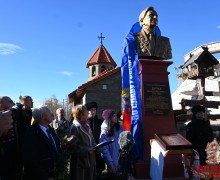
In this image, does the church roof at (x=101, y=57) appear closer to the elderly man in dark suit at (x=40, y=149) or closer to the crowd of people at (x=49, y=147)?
the crowd of people at (x=49, y=147)

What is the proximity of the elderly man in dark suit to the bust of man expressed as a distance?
3.39 meters

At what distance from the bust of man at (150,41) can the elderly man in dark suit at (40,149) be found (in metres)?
3.39

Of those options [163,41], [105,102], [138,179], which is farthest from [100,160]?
[105,102]

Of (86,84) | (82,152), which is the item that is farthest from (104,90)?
(82,152)

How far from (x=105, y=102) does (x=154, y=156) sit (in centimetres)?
2538

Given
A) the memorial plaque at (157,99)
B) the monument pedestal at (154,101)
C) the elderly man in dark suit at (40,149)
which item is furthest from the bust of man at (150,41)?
the elderly man in dark suit at (40,149)

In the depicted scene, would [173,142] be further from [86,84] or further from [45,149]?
[86,84]

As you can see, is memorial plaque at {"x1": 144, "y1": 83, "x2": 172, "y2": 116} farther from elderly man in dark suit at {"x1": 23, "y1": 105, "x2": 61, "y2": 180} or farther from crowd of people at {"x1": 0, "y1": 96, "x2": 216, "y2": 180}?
elderly man in dark suit at {"x1": 23, "y1": 105, "x2": 61, "y2": 180}

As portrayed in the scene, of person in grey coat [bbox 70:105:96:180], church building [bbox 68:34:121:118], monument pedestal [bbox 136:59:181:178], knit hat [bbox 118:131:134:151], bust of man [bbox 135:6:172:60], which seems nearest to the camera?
person in grey coat [bbox 70:105:96:180]

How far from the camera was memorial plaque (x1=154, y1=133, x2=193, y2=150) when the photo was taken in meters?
5.18

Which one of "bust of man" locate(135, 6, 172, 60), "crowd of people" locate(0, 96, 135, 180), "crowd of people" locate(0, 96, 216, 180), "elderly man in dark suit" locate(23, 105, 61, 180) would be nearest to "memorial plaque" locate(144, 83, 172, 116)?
"bust of man" locate(135, 6, 172, 60)

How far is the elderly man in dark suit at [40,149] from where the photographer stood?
3.55m

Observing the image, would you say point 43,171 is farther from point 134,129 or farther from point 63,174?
point 134,129

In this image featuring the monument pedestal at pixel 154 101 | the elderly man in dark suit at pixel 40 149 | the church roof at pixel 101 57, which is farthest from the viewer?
the church roof at pixel 101 57
